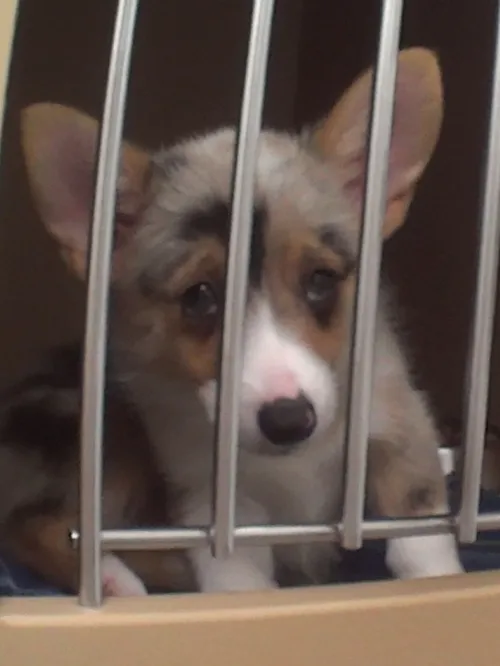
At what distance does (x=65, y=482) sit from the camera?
90cm

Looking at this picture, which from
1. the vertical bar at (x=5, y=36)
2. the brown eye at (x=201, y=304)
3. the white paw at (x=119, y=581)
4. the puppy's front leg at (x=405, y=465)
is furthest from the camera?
the puppy's front leg at (x=405, y=465)

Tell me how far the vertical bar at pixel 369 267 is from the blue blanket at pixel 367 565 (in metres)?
0.11

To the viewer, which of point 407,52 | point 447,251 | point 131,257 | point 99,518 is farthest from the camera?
point 447,251

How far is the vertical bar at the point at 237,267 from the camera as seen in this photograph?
2.13 ft

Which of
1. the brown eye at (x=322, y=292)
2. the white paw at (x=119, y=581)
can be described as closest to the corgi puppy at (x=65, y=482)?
the white paw at (x=119, y=581)

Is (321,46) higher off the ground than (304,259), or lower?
higher

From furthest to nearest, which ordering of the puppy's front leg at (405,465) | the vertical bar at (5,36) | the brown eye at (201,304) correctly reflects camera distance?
the puppy's front leg at (405,465), the brown eye at (201,304), the vertical bar at (5,36)

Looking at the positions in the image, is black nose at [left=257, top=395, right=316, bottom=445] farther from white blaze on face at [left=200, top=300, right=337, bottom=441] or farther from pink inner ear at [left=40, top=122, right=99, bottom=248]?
pink inner ear at [left=40, top=122, right=99, bottom=248]

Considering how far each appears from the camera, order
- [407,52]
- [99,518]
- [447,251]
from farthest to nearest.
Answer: [447,251]
[407,52]
[99,518]

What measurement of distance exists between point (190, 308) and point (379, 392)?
8.9 inches

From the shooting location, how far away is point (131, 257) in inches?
34.8

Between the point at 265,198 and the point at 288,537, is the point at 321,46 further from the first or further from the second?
the point at 288,537

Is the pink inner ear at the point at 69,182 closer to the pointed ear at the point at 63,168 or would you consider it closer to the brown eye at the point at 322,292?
the pointed ear at the point at 63,168

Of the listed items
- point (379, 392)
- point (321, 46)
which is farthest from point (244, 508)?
point (321, 46)
